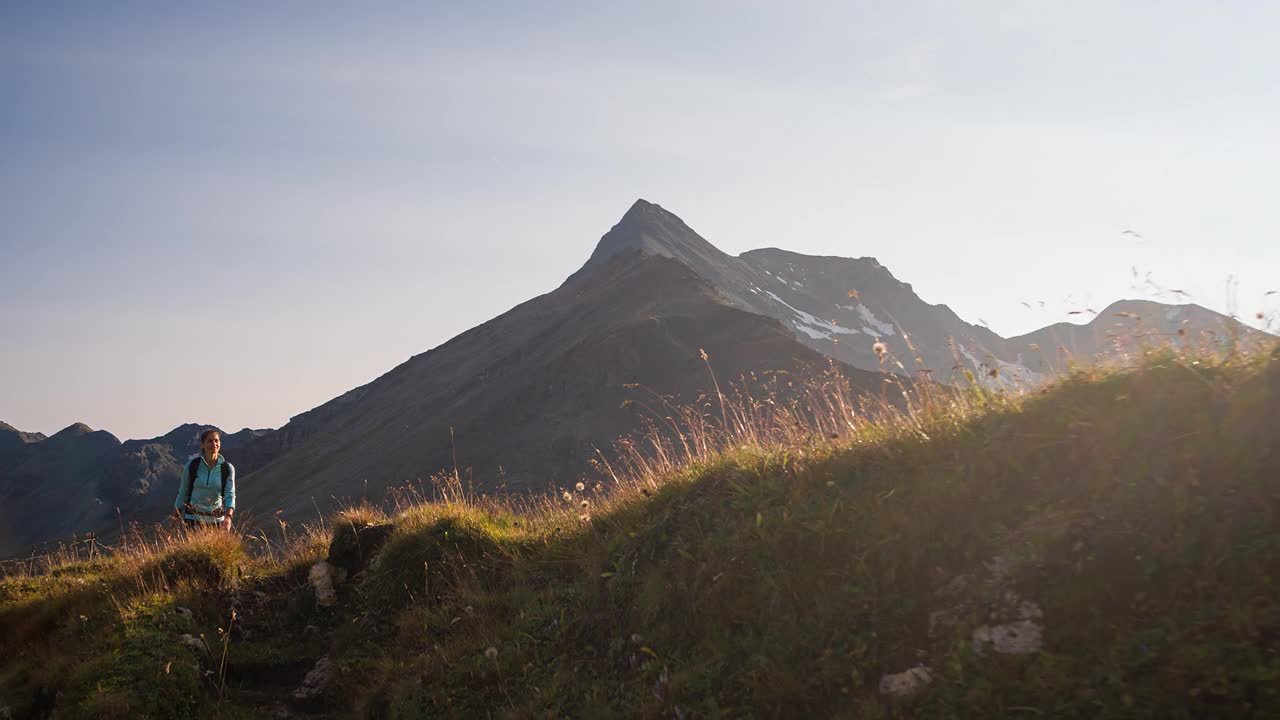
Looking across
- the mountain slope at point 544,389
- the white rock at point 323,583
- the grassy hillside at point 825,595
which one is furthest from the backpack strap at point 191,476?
the mountain slope at point 544,389

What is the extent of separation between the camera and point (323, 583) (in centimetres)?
823

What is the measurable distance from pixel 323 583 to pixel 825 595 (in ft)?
19.3

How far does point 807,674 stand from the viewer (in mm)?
4332

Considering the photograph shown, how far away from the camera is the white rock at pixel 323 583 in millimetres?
8070

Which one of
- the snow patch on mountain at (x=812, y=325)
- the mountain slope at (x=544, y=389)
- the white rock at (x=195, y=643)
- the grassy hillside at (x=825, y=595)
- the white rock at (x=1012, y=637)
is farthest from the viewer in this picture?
the snow patch on mountain at (x=812, y=325)

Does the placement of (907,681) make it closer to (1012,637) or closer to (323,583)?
(1012,637)

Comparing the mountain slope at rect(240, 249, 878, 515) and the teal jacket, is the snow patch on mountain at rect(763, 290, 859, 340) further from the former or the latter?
the teal jacket

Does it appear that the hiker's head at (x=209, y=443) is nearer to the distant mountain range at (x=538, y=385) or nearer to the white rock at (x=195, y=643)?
the white rock at (x=195, y=643)

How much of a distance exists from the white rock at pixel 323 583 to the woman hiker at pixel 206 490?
7.62 feet

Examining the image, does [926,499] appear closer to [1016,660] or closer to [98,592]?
[1016,660]

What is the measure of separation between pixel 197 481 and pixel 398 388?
13947 cm

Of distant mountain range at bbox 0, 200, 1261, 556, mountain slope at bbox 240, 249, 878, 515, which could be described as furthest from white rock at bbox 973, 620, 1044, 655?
mountain slope at bbox 240, 249, 878, 515

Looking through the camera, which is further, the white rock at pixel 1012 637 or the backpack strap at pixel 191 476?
the backpack strap at pixel 191 476

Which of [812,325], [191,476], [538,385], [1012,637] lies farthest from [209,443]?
[812,325]
